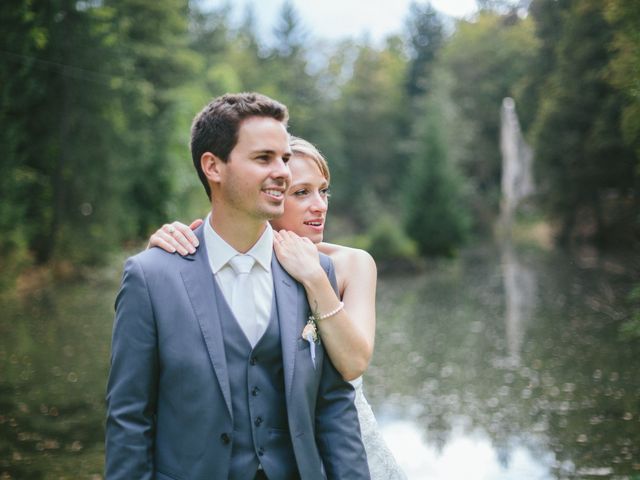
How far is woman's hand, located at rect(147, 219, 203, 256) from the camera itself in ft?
9.14

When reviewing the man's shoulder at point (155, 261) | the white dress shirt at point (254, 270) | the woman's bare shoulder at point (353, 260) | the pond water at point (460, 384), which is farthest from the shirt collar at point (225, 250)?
the pond water at point (460, 384)

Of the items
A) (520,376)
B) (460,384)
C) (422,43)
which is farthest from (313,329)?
(422,43)

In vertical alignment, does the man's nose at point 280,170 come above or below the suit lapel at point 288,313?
above

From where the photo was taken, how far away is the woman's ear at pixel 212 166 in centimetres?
280

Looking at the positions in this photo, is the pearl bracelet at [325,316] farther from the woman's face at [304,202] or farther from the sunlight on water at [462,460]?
the sunlight on water at [462,460]

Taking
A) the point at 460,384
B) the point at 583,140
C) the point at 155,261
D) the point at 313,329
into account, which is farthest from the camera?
the point at 583,140

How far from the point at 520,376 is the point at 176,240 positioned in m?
9.60

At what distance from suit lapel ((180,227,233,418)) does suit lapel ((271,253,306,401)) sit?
0.22 m

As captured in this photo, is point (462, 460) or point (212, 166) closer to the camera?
point (212, 166)

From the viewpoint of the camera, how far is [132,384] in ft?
8.43

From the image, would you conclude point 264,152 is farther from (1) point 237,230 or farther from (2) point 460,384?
(2) point 460,384

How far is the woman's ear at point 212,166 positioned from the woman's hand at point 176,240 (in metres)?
0.24

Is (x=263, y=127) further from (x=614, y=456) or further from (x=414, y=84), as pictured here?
(x=414, y=84)

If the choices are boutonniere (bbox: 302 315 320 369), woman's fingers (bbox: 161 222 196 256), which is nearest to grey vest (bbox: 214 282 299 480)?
boutonniere (bbox: 302 315 320 369)
